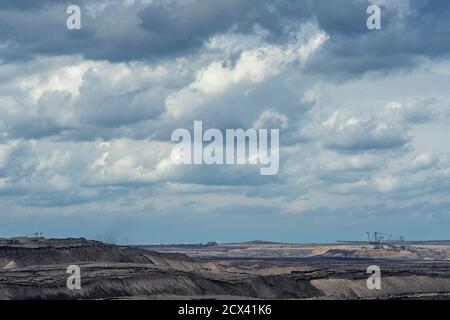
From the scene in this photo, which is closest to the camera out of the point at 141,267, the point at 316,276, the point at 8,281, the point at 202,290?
the point at 8,281

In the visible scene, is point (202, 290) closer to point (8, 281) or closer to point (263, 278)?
point (263, 278)

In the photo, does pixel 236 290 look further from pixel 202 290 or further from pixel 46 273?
pixel 46 273
